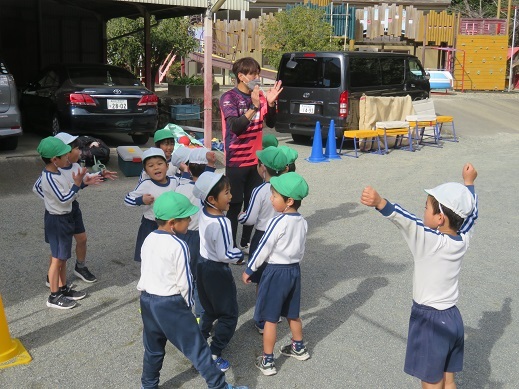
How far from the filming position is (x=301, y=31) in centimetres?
1892

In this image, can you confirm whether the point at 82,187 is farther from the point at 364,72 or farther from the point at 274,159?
the point at 364,72

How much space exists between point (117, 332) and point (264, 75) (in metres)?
18.4

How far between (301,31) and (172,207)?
16207 mm

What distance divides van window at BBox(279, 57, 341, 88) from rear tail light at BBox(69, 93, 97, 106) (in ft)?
13.9

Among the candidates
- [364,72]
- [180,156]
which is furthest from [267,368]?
[364,72]

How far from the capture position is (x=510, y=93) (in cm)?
2738

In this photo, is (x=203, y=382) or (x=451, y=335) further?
(x=203, y=382)

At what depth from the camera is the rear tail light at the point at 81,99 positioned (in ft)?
37.2

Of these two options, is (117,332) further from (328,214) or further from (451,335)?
(328,214)

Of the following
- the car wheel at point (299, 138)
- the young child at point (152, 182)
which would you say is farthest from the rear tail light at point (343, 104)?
the young child at point (152, 182)

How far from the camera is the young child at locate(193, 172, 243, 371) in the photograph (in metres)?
4.02

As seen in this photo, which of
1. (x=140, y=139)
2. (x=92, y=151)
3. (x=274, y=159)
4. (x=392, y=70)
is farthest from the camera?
(x=392, y=70)

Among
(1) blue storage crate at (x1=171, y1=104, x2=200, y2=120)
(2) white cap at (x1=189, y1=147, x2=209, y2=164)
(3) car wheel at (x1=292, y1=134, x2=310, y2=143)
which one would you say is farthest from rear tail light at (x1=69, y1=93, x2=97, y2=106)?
(2) white cap at (x1=189, y1=147, x2=209, y2=164)

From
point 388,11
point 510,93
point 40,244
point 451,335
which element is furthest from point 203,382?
point 510,93
